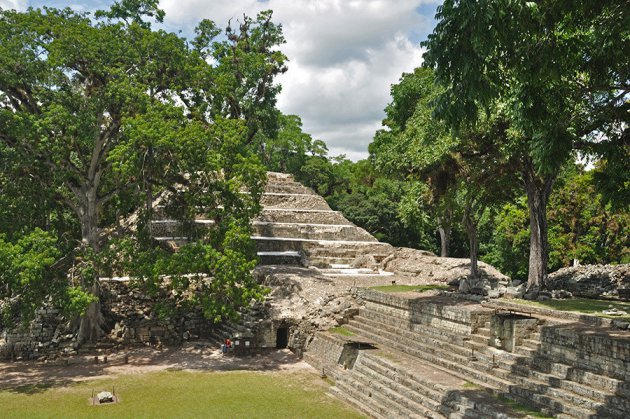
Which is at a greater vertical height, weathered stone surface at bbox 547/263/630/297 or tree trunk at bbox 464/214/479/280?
tree trunk at bbox 464/214/479/280

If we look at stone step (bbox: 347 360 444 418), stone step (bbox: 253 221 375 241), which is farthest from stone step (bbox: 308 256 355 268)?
stone step (bbox: 347 360 444 418)

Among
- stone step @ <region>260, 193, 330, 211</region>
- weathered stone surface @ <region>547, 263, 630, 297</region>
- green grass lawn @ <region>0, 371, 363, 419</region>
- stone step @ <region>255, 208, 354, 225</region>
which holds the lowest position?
green grass lawn @ <region>0, 371, 363, 419</region>

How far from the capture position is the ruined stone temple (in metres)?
10.7

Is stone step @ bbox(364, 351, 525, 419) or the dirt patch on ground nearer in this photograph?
stone step @ bbox(364, 351, 525, 419)

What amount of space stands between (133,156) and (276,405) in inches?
307

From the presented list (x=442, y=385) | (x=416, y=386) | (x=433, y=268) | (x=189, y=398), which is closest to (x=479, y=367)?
(x=442, y=385)

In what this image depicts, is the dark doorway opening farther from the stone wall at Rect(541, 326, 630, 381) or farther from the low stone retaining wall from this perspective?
the stone wall at Rect(541, 326, 630, 381)

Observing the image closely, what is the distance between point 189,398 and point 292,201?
16.7 meters

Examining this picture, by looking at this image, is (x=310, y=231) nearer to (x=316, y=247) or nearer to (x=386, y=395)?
(x=316, y=247)

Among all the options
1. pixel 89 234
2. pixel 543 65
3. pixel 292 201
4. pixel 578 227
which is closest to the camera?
pixel 543 65

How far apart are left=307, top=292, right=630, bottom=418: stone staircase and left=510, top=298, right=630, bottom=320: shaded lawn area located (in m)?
1.28

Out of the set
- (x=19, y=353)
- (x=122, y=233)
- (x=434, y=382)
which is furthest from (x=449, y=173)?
(x=19, y=353)

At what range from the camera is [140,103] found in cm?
1688

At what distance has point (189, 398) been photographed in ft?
43.2
